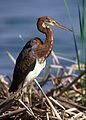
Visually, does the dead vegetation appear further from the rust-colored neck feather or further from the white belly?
the rust-colored neck feather

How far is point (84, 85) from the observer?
25.0 ft

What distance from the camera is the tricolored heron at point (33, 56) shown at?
7074 mm

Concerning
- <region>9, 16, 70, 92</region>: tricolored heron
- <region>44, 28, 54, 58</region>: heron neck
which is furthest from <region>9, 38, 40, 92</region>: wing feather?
<region>44, 28, 54, 58</region>: heron neck

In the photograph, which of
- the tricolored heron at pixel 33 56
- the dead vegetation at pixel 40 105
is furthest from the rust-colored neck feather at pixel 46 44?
the dead vegetation at pixel 40 105

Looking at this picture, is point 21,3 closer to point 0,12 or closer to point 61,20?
point 0,12

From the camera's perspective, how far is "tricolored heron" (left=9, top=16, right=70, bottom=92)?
23.2ft

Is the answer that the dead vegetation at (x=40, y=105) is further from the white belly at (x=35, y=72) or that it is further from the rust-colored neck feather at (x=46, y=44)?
the rust-colored neck feather at (x=46, y=44)

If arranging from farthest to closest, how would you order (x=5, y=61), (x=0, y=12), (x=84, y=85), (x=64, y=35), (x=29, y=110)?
1. (x=0, y=12)
2. (x=64, y=35)
3. (x=5, y=61)
4. (x=84, y=85)
5. (x=29, y=110)

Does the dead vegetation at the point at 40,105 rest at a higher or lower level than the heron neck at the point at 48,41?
lower

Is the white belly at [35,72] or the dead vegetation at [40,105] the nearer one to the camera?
the dead vegetation at [40,105]

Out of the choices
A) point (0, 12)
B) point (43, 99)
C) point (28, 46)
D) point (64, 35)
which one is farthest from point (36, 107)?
point (0, 12)

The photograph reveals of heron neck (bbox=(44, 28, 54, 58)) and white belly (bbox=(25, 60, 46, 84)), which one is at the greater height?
heron neck (bbox=(44, 28, 54, 58))

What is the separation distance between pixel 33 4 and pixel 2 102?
8.30 meters

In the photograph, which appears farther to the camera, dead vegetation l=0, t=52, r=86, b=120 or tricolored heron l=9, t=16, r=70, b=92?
tricolored heron l=9, t=16, r=70, b=92
